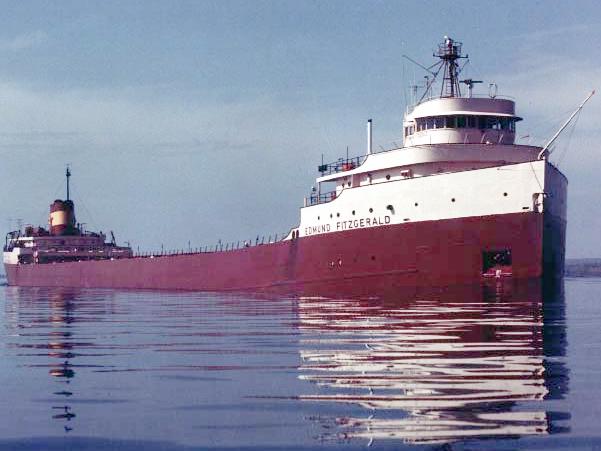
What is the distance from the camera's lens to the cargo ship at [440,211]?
30.2m

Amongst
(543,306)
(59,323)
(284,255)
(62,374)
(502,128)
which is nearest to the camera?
(62,374)

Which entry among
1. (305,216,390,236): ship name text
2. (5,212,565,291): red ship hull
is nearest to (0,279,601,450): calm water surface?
(5,212,565,291): red ship hull

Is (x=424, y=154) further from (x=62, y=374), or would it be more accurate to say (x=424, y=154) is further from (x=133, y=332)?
(x=62, y=374)

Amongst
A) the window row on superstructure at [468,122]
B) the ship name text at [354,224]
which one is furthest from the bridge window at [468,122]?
the ship name text at [354,224]

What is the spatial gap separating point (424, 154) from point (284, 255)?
1000cm

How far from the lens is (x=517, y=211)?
3005 cm

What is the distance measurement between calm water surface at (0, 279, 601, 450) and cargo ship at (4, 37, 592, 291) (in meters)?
12.7

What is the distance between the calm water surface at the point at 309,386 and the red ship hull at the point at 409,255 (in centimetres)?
1250

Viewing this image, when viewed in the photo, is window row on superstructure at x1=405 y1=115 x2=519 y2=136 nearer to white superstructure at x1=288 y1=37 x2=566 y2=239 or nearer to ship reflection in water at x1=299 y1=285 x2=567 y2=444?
white superstructure at x1=288 y1=37 x2=566 y2=239

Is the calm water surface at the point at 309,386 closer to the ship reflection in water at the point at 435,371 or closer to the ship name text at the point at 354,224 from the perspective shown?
the ship reflection in water at the point at 435,371

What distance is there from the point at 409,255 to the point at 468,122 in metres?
6.05

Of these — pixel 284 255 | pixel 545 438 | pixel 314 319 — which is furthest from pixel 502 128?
pixel 545 438

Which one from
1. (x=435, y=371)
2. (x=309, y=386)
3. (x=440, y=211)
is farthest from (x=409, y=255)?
(x=309, y=386)

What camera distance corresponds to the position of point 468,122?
3431 cm
